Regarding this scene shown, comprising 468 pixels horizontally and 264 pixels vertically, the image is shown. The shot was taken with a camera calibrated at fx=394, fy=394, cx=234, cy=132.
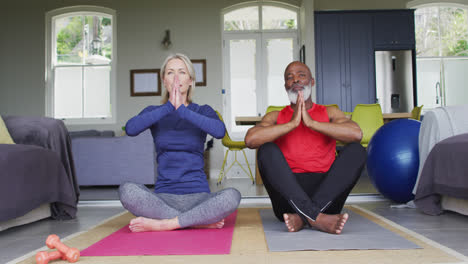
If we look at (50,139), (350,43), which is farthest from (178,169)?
(350,43)

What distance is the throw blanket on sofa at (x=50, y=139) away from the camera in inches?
106

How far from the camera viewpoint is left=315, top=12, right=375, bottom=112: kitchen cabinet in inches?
267

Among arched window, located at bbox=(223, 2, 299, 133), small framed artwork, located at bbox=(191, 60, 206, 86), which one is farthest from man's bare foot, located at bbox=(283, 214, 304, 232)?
small framed artwork, located at bbox=(191, 60, 206, 86)

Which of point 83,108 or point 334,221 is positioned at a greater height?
point 83,108

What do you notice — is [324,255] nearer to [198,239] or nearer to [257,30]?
[198,239]

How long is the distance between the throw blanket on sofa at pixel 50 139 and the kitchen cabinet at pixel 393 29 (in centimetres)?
566

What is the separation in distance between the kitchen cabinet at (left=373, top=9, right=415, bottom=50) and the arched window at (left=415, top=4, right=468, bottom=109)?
0.67 m

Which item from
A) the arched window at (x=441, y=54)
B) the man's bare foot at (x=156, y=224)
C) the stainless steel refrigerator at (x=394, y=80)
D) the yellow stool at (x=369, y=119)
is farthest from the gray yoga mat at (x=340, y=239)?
the arched window at (x=441, y=54)

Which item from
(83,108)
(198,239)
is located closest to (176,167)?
(198,239)

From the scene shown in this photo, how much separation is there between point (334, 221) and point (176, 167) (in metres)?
0.86

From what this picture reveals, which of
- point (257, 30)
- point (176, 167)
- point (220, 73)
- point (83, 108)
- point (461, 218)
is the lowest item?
point (461, 218)

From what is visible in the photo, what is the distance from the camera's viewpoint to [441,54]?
734 centimetres

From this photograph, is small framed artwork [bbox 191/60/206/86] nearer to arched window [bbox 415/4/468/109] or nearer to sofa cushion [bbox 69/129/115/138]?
sofa cushion [bbox 69/129/115/138]

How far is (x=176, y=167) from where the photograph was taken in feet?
6.93
